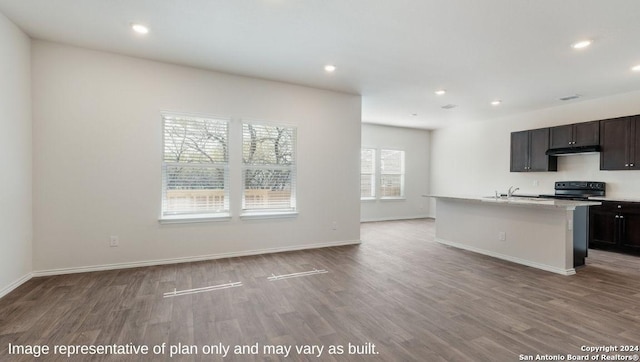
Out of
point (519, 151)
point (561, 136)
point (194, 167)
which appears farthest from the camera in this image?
point (519, 151)

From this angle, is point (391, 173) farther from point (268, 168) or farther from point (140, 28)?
point (140, 28)

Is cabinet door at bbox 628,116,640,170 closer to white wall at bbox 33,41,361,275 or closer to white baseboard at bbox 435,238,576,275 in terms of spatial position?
white baseboard at bbox 435,238,576,275

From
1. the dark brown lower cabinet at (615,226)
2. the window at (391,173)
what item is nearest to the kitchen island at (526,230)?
the dark brown lower cabinet at (615,226)

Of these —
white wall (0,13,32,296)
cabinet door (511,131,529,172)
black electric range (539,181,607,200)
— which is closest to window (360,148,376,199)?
cabinet door (511,131,529,172)

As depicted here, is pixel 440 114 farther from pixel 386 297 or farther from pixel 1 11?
pixel 1 11

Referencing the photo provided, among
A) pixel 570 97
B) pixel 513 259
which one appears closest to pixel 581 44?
pixel 570 97

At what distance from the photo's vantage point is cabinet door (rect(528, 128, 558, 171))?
244 inches

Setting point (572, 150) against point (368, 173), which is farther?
point (368, 173)

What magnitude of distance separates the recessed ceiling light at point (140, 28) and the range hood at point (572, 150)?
7.24m

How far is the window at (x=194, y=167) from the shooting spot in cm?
422

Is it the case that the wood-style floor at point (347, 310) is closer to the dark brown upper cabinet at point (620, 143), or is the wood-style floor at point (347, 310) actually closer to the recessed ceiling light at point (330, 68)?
the dark brown upper cabinet at point (620, 143)

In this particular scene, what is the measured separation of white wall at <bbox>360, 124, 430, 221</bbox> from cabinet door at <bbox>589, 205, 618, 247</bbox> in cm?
425

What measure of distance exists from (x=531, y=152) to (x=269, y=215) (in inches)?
229

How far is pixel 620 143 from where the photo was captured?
5145 millimetres
